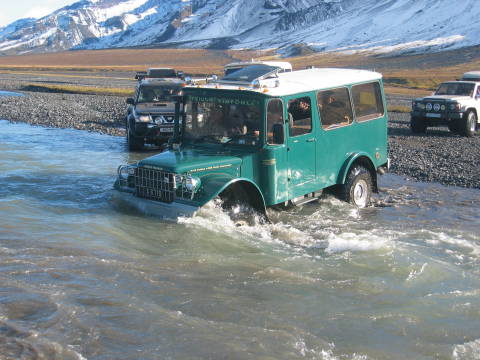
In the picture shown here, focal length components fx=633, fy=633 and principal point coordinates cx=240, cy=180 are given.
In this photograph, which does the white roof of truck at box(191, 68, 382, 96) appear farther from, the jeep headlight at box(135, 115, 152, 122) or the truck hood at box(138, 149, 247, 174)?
the jeep headlight at box(135, 115, 152, 122)

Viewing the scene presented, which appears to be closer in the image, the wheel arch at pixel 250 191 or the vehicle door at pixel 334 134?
the wheel arch at pixel 250 191

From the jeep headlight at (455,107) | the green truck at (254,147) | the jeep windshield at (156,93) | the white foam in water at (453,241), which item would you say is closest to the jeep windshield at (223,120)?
the green truck at (254,147)

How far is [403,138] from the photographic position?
20.6 m

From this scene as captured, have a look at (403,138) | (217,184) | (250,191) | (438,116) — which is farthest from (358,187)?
(438,116)

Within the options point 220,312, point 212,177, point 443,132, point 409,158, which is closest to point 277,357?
point 220,312

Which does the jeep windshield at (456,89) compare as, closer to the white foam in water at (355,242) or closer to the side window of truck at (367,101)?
the side window of truck at (367,101)

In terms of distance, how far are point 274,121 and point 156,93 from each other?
9.85m

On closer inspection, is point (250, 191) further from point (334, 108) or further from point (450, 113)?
point (450, 113)

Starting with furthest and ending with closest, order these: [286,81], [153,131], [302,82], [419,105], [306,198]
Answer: [419,105] → [153,131] → [306,198] → [302,82] → [286,81]

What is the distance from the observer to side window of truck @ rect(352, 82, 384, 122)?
11164mm

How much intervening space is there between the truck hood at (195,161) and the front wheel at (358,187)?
2.59 meters

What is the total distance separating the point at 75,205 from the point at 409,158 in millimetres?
9109

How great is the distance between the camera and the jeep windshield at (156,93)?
18.5m

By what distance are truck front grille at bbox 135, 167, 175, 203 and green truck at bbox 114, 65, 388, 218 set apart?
0.01m
